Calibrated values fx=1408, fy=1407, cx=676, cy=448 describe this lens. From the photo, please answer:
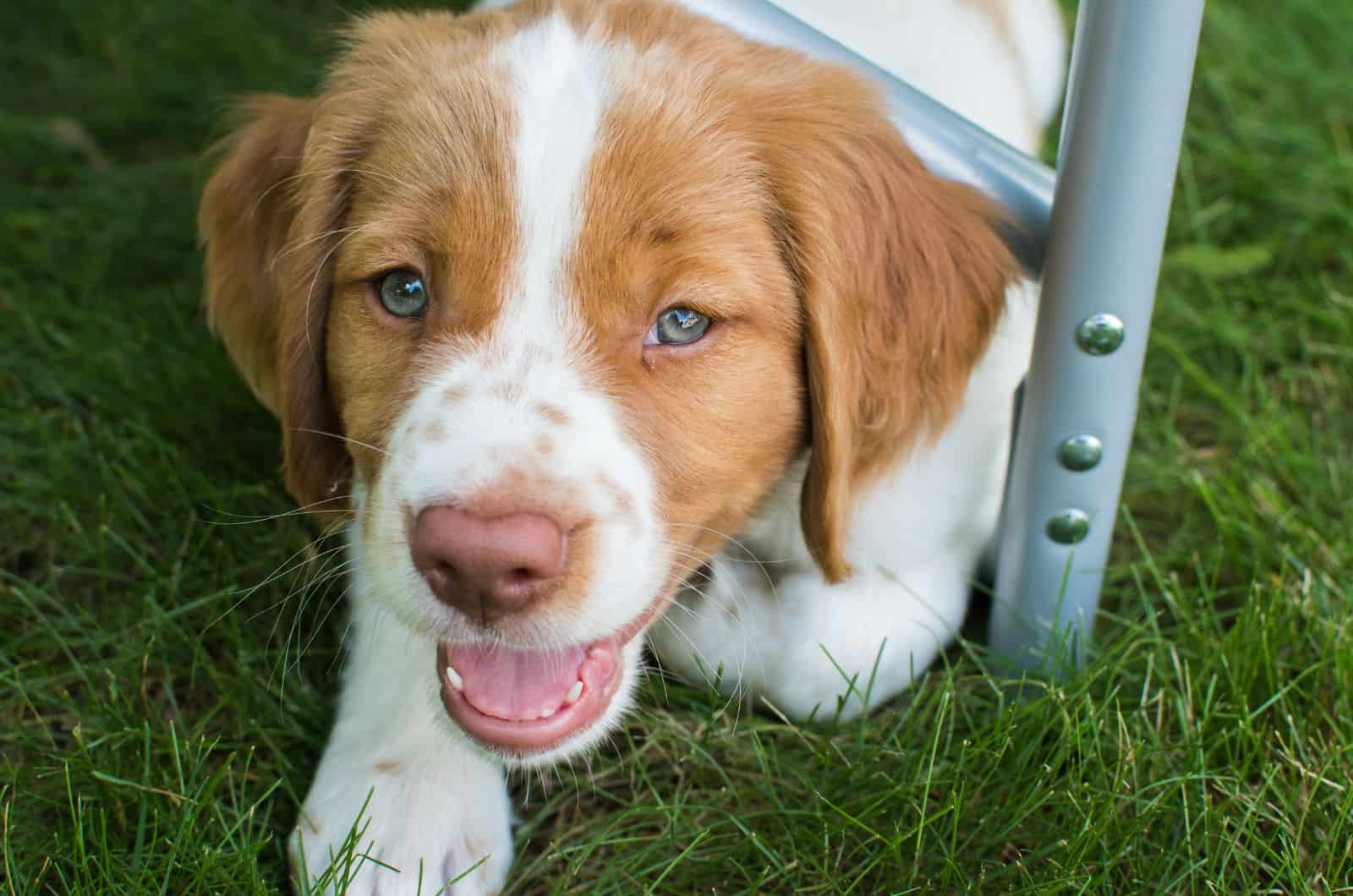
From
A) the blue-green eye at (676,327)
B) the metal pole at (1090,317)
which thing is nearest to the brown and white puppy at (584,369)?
the blue-green eye at (676,327)

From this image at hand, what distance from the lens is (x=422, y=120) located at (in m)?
2.62

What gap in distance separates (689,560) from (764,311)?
1.63 feet

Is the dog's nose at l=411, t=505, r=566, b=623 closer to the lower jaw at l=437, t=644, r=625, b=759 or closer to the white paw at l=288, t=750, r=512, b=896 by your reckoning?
the lower jaw at l=437, t=644, r=625, b=759

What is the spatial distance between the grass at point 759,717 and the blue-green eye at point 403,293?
83 cm

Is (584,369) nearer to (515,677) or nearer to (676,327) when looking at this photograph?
(676,327)

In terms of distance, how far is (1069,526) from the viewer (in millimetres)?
2924

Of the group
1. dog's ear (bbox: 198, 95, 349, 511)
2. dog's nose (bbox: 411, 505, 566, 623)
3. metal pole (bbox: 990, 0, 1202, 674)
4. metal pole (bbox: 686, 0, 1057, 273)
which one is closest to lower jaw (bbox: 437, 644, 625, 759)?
dog's nose (bbox: 411, 505, 566, 623)

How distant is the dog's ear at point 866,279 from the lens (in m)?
2.68

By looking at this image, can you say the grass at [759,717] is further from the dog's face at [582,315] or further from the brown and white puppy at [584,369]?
the dog's face at [582,315]

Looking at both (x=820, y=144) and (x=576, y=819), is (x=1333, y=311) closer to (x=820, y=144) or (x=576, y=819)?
(x=820, y=144)

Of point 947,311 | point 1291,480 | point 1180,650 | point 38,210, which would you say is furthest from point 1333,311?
point 38,210

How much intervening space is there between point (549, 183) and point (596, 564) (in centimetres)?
67

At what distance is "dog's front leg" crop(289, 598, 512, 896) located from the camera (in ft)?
8.52

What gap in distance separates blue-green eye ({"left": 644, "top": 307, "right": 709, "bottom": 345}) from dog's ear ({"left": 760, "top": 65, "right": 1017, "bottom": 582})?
0.24 metres
